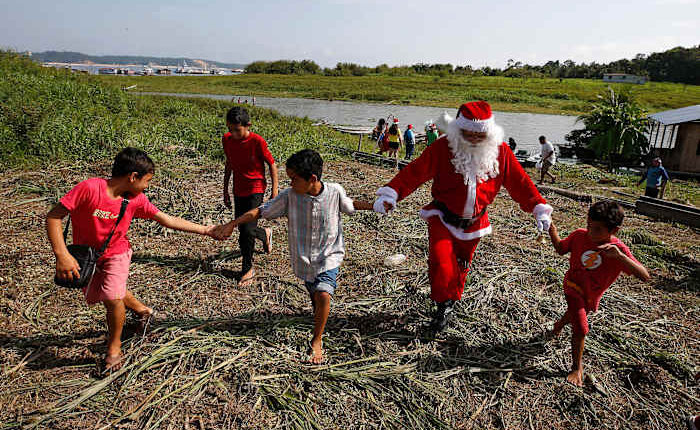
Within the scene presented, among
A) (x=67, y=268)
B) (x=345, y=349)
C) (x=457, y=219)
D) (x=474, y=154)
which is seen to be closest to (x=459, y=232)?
(x=457, y=219)

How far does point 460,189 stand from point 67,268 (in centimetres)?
279

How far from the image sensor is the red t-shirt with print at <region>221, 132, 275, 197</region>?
14.5 feet

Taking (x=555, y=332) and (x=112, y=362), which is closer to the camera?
(x=112, y=362)

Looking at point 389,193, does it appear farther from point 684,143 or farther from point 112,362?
point 684,143

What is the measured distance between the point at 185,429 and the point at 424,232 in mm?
4245

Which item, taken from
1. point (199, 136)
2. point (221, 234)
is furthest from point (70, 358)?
point (199, 136)

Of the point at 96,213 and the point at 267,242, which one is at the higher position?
the point at 96,213

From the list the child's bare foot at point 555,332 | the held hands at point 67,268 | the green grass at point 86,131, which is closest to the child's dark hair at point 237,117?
the held hands at point 67,268

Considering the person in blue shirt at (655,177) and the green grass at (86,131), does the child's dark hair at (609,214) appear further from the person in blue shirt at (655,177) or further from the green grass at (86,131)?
the person in blue shirt at (655,177)

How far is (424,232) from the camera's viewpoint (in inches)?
241

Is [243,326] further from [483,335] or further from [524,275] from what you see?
[524,275]

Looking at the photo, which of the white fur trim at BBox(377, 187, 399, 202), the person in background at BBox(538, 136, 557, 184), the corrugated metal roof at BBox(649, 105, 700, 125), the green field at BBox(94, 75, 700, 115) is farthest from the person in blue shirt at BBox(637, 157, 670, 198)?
the green field at BBox(94, 75, 700, 115)

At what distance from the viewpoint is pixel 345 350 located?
341 centimetres

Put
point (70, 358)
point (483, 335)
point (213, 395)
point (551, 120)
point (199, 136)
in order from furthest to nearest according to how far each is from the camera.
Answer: point (551, 120) → point (199, 136) → point (483, 335) → point (70, 358) → point (213, 395)
